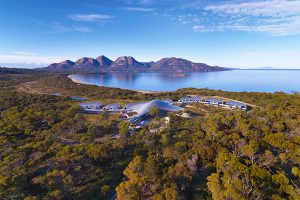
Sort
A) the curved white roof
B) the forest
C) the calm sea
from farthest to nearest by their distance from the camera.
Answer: the calm sea < the curved white roof < the forest

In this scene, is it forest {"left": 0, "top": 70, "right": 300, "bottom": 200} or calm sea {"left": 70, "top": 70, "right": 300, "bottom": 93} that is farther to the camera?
calm sea {"left": 70, "top": 70, "right": 300, "bottom": 93}

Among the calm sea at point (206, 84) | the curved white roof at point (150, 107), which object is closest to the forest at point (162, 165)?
the curved white roof at point (150, 107)

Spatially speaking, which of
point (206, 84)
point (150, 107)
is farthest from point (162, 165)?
point (206, 84)

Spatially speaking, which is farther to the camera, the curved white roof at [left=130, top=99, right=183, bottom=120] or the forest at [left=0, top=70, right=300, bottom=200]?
the curved white roof at [left=130, top=99, right=183, bottom=120]

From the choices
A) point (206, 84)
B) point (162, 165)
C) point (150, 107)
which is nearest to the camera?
point (162, 165)

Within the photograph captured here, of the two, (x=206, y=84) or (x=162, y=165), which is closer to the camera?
(x=162, y=165)

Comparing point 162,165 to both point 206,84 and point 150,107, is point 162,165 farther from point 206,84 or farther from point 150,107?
point 206,84

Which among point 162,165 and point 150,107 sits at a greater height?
point 150,107

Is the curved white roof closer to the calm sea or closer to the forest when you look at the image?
the forest

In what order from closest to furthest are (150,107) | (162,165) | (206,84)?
(162,165) → (150,107) → (206,84)

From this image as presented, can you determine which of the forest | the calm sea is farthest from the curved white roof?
the calm sea

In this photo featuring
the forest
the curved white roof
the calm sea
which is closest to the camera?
the forest

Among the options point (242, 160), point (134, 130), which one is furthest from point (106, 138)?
point (242, 160)
